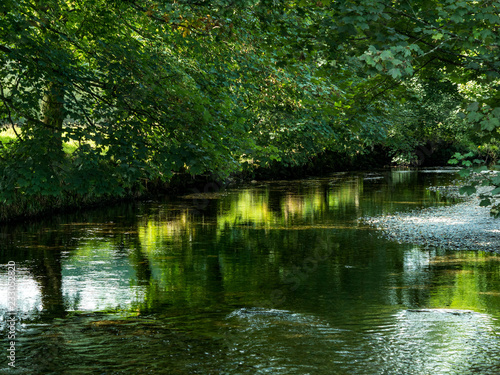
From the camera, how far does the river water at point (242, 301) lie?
9.23 metres

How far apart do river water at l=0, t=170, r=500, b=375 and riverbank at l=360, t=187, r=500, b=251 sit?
1.04 m

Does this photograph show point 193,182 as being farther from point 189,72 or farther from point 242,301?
point 242,301

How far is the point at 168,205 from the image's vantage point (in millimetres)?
31359

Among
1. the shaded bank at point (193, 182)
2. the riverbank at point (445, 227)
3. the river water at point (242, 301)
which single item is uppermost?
the shaded bank at point (193, 182)

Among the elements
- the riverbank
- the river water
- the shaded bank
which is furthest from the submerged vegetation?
the riverbank

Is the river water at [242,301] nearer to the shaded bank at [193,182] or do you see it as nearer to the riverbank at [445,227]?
the riverbank at [445,227]

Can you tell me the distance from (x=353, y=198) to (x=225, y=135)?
22805 mm

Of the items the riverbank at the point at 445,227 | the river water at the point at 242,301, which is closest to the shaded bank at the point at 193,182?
the river water at the point at 242,301

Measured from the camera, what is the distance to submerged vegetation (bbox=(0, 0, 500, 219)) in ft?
26.9

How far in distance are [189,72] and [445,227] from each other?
39.4ft

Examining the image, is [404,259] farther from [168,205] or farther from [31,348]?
[168,205]

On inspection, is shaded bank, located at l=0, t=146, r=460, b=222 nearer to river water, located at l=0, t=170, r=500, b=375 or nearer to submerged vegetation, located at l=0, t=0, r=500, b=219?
submerged vegetation, located at l=0, t=0, r=500, b=219

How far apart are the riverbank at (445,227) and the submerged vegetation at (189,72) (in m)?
7.23

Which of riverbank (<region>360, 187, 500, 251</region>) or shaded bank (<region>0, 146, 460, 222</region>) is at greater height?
shaded bank (<region>0, 146, 460, 222</region>)
